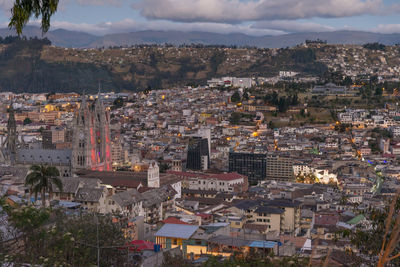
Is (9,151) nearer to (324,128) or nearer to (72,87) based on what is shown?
(324,128)

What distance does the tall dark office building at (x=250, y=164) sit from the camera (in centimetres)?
4744

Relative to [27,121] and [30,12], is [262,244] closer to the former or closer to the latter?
[30,12]

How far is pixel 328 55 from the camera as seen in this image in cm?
12769

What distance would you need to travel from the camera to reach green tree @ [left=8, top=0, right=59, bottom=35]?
16.5 feet

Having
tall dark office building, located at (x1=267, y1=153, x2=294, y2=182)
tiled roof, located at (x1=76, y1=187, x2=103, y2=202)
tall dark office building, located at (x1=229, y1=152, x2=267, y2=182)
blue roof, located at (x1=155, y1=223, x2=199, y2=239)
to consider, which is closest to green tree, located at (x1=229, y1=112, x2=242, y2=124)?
tall dark office building, located at (x1=267, y1=153, x2=294, y2=182)

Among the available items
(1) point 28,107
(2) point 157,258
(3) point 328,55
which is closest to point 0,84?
(1) point 28,107

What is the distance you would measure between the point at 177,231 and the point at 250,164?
28.9m

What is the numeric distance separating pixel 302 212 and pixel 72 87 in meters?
101

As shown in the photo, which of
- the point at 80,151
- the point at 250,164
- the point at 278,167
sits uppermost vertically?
the point at 80,151

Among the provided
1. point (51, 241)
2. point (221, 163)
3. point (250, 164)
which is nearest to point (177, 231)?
point (51, 241)

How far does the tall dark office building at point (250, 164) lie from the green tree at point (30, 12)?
4256 cm

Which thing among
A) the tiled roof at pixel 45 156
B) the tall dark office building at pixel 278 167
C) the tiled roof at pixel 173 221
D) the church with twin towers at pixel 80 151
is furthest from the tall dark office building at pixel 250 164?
the tiled roof at pixel 173 221

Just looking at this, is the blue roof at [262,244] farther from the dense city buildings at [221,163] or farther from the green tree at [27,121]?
the green tree at [27,121]

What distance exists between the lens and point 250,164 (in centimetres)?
4769
